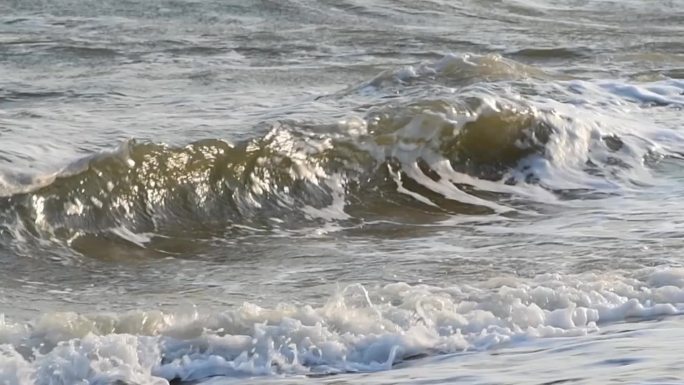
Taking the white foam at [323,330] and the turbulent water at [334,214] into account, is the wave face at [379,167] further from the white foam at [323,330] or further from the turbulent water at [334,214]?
the white foam at [323,330]

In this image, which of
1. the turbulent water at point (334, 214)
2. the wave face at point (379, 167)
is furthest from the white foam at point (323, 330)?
the wave face at point (379, 167)

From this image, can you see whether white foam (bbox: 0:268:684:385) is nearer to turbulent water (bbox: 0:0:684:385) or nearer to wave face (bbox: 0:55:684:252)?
turbulent water (bbox: 0:0:684:385)

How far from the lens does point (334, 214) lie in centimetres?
671

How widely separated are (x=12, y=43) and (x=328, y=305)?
7.22 metres

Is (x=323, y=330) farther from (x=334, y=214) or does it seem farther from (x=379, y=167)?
(x=379, y=167)

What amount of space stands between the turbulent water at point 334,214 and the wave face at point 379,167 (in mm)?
15

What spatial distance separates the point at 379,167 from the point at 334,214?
822mm

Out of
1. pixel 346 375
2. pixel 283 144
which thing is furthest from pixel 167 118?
pixel 346 375

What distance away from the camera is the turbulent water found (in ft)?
14.5

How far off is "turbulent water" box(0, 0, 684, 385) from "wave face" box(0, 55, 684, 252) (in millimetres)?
15

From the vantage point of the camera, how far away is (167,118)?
787cm

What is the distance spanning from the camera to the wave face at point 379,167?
6.38 meters

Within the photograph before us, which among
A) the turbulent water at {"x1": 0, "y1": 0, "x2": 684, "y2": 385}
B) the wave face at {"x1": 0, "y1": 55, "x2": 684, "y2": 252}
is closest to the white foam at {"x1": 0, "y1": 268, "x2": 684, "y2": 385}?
the turbulent water at {"x1": 0, "y1": 0, "x2": 684, "y2": 385}

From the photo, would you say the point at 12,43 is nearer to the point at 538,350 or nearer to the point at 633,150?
the point at 633,150
